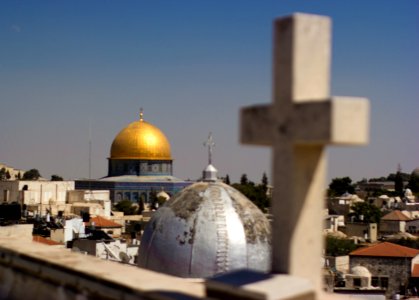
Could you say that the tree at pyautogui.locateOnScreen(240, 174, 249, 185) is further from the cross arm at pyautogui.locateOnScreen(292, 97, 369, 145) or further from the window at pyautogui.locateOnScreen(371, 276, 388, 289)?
the cross arm at pyautogui.locateOnScreen(292, 97, 369, 145)

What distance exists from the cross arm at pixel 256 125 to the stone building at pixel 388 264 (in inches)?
883

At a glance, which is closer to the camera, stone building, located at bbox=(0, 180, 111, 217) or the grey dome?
the grey dome

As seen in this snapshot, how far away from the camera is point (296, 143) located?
2461 mm

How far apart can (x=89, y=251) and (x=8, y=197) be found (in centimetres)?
2719

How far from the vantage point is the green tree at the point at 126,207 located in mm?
45500

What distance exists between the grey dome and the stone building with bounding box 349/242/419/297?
15749mm

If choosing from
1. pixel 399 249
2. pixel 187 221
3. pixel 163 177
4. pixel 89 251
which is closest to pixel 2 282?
pixel 187 221

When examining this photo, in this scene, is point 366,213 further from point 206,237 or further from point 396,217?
point 206,237

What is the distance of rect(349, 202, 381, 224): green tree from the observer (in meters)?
42.8

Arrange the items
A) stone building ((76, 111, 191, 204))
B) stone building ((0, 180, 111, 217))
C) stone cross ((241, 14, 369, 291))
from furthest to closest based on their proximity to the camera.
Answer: stone building ((76, 111, 191, 204))
stone building ((0, 180, 111, 217))
stone cross ((241, 14, 369, 291))

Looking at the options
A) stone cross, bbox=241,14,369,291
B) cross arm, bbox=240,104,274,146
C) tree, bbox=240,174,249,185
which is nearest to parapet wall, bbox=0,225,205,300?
stone cross, bbox=241,14,369,291

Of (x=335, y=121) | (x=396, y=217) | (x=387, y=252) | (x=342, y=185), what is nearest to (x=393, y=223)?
(x=396, y=217)

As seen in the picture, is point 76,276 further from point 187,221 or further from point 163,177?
point 163,177

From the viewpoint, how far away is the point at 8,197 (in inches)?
1775
